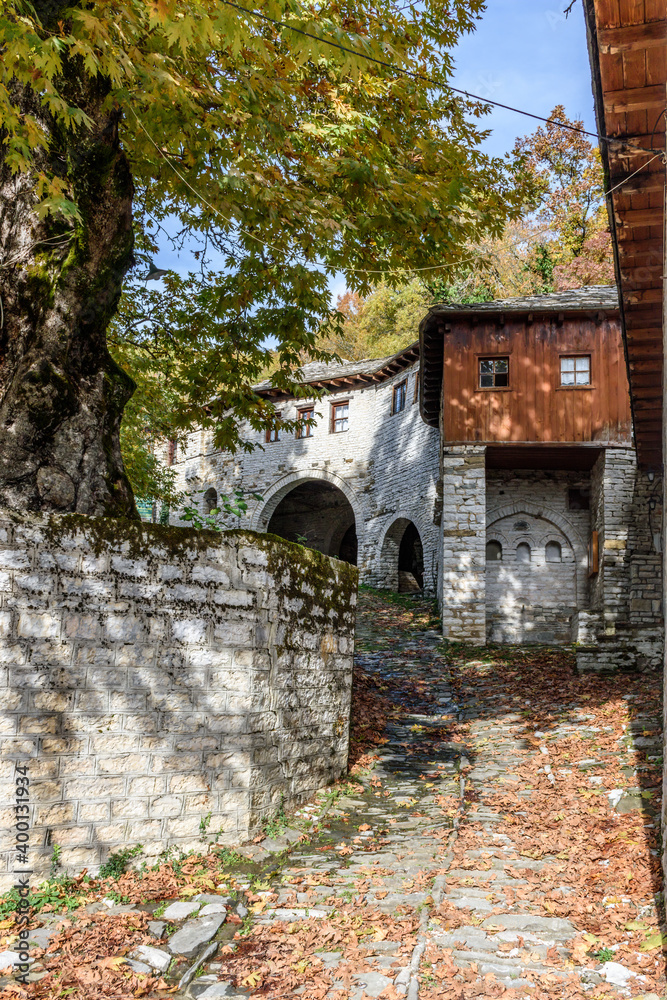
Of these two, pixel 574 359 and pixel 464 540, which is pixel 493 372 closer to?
pixel 574 359

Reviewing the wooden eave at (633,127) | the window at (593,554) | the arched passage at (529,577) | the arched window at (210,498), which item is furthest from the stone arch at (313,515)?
the wooden eave at (633,127)

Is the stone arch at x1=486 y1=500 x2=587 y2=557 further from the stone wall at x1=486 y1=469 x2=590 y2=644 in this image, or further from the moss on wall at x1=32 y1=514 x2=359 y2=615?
the moss on wall at x1=32 y1=514 x2=359 y2=615

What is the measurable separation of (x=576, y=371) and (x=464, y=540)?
424cm

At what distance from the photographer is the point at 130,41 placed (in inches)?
203

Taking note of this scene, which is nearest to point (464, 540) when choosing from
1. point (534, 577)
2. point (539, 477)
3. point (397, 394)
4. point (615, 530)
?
point (534, 577)

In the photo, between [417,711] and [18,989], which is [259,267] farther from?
[18,989]

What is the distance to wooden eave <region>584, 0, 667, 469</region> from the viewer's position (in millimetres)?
4488

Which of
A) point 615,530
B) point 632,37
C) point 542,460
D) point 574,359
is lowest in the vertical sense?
point 615,530

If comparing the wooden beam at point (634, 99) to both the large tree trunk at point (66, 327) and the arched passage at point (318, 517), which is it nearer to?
the large tree trunk at point (66, 327)

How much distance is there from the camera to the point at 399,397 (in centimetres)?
2481

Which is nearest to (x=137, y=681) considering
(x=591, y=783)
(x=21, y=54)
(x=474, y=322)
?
(x=21, y=54)

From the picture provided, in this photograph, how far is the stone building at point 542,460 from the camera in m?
16.0

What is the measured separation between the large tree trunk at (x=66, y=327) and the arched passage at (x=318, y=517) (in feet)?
72.7

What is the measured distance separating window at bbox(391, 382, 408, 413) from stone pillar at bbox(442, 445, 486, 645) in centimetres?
805
